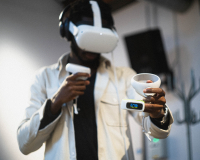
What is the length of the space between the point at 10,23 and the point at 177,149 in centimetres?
169

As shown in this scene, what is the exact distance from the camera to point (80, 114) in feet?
2.68

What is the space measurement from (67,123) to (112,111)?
21cm

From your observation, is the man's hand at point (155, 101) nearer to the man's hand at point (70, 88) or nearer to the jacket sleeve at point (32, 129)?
the man's hand at point (70, 88)

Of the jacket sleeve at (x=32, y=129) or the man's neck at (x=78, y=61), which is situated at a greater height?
the man's neck at (x=78, y=61)

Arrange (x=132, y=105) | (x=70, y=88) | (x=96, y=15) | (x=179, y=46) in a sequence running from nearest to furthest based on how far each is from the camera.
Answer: (x=132, y=105) < (x=70, y=88) < (x=96, y=15) < (x=179, y=46)

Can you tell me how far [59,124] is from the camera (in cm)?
80

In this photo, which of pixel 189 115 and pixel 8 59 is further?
pixel 189 115

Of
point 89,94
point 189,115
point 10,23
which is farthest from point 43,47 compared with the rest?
point 189,115

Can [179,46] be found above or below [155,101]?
below

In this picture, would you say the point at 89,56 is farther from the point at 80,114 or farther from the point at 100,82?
the point at 80,114

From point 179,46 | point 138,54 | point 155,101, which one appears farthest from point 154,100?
point 179,46

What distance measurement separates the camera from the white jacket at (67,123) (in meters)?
0.73

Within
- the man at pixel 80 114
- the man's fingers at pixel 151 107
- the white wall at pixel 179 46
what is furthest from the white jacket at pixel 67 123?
the white wall at pixel 179 46

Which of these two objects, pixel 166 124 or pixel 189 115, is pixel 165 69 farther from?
pixel 166 124
